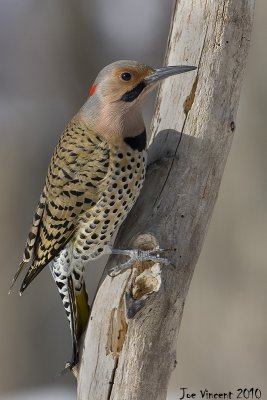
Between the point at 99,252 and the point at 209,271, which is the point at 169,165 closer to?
the point at 99,252

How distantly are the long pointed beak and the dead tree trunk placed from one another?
0.17 metres

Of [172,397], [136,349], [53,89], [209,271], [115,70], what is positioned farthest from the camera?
[53,89]

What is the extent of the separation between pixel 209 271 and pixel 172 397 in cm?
118

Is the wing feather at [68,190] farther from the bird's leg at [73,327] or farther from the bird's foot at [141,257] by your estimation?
the bird's foot at [141,257]

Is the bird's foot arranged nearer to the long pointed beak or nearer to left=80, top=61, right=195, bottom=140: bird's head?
left=80, top=61, right=195, bottom=140: bird's head

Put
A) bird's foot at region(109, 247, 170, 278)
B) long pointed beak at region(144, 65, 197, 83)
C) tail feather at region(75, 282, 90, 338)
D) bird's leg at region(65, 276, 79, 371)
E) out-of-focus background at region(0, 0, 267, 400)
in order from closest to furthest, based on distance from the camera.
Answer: bird's foot at region(109, 247, 170, 278) → long pointed beak at region(144, 65, 197, 83) → bird's leg at region(65, 276, 79, 371) → tail feather at region(75, 282, 90, 338) → out-of-focus background at region(0, 0, 267, 400)

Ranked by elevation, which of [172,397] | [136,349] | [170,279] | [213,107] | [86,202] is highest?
[213,107]

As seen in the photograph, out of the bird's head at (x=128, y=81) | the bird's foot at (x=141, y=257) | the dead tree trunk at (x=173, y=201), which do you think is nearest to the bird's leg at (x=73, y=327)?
the dead tree trunk at (x=173, y=201)

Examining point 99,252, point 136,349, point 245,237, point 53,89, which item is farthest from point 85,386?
point 53,89

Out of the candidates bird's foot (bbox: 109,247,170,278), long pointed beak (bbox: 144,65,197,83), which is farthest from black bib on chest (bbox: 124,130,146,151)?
→ bird's foot (bbox: 109,247,170,278)

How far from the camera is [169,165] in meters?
3.94

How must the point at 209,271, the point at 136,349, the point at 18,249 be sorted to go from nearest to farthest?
1. the point at 136,349
2. the point at 209,271
3. the point at 18,249

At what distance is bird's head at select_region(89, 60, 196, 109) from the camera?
12.6 ft

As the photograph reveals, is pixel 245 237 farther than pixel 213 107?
Yes
